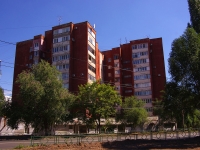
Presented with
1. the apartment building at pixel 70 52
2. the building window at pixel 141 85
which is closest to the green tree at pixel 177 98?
the apartment building at pixel 70 52

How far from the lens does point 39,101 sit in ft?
127

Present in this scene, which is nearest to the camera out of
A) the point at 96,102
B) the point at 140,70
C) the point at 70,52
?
the point at 96,102

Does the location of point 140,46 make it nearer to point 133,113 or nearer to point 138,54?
point 138,54

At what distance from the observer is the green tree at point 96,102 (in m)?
48.0

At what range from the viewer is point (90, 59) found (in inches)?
2643

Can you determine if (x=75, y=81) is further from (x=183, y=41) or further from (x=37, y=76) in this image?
(x=183, y=41)

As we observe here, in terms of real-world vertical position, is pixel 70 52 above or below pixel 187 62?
above

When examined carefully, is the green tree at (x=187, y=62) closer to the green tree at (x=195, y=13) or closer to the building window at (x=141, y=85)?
the green tree at (x=195, y=13)

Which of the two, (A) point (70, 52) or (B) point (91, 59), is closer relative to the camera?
(A) point (70, 52)

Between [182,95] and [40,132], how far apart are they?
27.6 metres

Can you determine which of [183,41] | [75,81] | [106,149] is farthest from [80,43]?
[106,149]

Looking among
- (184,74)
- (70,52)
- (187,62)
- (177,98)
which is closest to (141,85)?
(70,52)

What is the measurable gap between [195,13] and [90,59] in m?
39.7

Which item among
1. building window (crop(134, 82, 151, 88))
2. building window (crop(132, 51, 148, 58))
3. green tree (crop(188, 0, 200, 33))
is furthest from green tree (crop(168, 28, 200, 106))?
building window (crop(132, 51, 148, 58))
